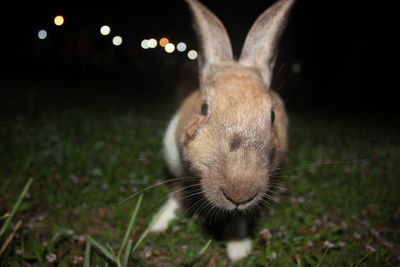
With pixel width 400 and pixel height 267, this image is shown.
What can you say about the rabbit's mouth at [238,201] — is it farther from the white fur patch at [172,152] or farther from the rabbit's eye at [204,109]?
the white fur patch at [172,152]

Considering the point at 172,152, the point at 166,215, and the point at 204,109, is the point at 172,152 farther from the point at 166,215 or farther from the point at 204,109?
the point at 204,109

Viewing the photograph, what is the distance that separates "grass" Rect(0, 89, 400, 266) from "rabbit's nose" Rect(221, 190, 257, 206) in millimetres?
315

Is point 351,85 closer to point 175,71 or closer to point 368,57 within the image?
point 368,57

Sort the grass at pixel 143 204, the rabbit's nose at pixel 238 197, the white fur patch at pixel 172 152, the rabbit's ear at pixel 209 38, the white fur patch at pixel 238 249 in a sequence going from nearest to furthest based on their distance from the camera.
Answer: the rabbit's nose at pixel 238 197 < the grass at pixel 143 204 < the white fur patch at pixel 238 249 < the rabbit's ear at pixel 209 38 < the white fur patch at pixel 172 152

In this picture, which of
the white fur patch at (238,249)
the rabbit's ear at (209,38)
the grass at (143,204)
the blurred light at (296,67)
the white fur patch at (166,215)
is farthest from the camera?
the blurred light at (296,67)

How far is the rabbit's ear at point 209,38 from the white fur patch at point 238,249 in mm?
1482

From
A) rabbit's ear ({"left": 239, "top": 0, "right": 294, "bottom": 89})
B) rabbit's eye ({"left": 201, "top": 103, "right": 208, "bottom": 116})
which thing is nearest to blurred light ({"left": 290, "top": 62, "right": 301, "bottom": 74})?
rabbit's ear ({"left": 239, "top": 0, "right": 294, "bottom": 89})

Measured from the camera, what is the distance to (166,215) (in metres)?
3.06

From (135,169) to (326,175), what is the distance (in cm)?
240

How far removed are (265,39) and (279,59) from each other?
1152 centimetres

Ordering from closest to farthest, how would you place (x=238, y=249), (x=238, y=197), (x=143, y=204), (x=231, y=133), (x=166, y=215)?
(x=238, y=197), (x=231, y=133), (x=238, y=249), (x=166, y=215), (x=143, y=204)

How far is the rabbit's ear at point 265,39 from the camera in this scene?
3027mm

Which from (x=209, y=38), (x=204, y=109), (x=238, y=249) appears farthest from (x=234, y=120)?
(x=209, y=38)

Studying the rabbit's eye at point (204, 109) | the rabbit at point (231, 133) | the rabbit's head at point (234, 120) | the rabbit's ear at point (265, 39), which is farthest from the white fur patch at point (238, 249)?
the rabbit's ear at point (265, 39)
